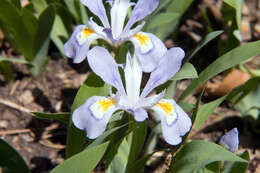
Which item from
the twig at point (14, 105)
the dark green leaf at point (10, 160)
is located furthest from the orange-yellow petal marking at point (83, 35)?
the twig at point (14, 105)

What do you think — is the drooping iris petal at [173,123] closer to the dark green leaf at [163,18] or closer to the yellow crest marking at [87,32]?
the yellow crest marking at [87,32]

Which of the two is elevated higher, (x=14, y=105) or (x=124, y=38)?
(x=124, y=38)

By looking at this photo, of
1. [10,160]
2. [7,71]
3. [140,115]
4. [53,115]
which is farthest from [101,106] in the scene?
[7,71]

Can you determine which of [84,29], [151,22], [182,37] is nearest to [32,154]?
[84,29]

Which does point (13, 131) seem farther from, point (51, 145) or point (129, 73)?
point (129, 73)

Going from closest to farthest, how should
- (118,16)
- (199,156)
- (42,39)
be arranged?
(199,156) → (118,16) → (42,39)
